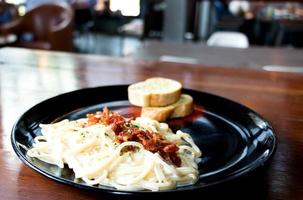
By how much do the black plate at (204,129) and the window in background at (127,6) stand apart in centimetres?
559

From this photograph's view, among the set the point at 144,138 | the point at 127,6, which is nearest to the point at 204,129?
the point at 144,138

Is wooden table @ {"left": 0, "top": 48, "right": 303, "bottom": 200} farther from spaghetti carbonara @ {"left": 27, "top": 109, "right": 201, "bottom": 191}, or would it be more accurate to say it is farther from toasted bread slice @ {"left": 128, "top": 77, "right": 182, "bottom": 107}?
toasted bread slice @ {"left": 128, "top": 77, "right": 182, "bottom": 107}

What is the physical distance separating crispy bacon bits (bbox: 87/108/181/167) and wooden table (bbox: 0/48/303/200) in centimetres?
12

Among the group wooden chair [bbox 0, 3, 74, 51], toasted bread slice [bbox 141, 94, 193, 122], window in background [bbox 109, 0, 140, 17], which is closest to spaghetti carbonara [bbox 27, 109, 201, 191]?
toasted bread slice [bbox 141, 94, 193, 122]

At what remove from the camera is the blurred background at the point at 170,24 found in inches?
155

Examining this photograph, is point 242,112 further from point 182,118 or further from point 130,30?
point 130,30

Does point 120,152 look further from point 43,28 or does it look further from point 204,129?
point 43,28

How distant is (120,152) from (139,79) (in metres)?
0.74

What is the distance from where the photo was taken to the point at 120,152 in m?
0.79

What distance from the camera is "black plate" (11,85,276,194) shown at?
29.3 inches

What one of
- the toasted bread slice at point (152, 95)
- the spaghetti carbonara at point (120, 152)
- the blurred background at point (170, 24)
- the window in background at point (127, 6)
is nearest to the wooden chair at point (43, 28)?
the blurred background at point (170, 24)

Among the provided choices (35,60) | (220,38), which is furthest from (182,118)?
(220,38)

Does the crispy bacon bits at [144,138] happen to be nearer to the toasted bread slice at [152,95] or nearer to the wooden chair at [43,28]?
the toasted bread slice at [152,95]

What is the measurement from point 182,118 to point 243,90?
0.38 meters
